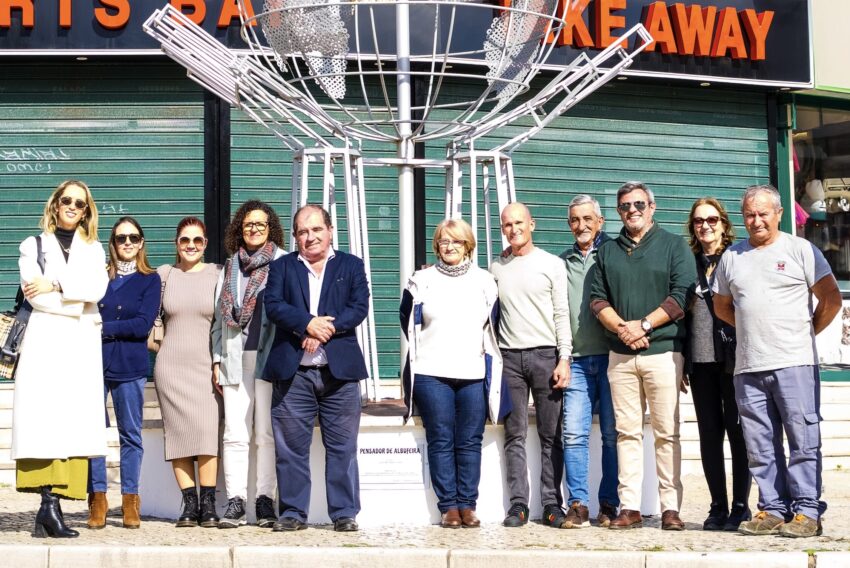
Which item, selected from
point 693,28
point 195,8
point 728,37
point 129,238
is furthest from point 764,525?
point 195,8

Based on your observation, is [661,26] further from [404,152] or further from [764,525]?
[764,525]

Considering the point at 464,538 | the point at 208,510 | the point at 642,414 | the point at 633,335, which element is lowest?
the point at 464,538

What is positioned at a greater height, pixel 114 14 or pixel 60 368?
pixel 114 14

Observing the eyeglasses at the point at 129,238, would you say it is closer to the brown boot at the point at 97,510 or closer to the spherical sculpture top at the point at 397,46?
the spherical sculpture top at the point at 397,46

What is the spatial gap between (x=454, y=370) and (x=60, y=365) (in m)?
2.40

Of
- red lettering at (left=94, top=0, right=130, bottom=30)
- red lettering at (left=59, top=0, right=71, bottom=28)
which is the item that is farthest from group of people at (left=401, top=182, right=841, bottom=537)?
red lettering at (left=59, top=0, right=71, bottom=28)

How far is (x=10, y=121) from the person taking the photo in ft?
44.4

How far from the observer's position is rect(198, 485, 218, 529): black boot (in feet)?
26.6

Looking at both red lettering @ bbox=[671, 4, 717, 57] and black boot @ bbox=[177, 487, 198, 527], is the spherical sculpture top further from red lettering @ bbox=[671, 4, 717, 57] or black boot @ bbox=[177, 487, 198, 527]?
red lettering @ bbox=[671, 4, 717, 57]

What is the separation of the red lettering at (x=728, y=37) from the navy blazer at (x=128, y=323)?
27.0ft

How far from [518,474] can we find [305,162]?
2.52 meters

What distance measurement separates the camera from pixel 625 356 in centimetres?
795

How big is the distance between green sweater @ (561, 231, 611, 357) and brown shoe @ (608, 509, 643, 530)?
40.0 inches

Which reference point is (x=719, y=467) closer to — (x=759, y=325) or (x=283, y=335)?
(x=759, y=325)
